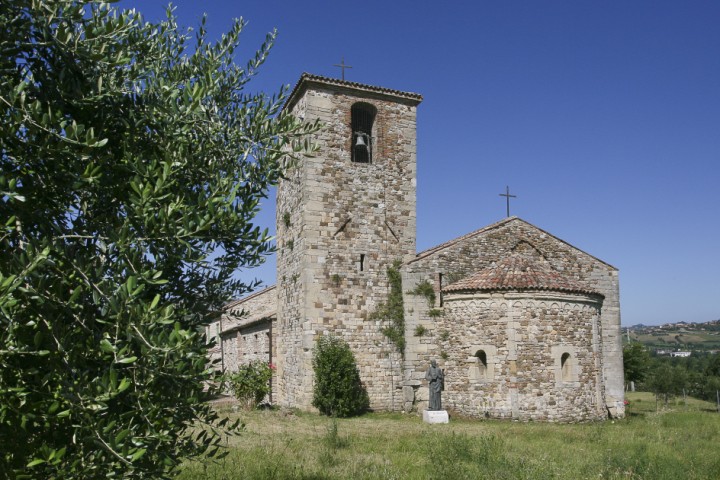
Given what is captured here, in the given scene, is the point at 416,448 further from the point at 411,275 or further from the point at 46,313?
the point at 46,313

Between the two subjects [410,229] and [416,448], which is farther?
[410,229]

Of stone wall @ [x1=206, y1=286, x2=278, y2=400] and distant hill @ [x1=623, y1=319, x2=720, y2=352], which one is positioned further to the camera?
distant hill @ [x1=623, y1=319, x2=720, y2=352]

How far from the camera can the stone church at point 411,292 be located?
15688 mm

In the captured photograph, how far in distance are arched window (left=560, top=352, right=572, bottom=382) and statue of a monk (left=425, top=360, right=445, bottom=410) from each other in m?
3.41

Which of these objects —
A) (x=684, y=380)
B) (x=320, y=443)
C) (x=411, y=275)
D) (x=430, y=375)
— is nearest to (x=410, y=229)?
(x=411, y=275)

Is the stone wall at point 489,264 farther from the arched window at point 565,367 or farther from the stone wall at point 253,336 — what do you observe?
the stone wall at point 253,336

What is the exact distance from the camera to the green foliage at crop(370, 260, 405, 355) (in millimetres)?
17547

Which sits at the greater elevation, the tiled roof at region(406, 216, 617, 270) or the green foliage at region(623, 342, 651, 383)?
the tiled roof at region(406, 216, 617, 270)

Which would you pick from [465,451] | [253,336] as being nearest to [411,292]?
[465,451]

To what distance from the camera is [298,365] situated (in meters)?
17.6

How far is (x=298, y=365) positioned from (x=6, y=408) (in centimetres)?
1456

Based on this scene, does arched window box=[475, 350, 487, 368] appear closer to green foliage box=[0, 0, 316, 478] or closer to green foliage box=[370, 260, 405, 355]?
green foliage box=[370, 260, 405, 355]

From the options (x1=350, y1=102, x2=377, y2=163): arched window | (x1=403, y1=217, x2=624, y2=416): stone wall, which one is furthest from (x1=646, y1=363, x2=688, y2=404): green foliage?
(x1=350, y1=102, x2=377, y2=163): arched window

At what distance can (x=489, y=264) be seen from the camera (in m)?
18.5
